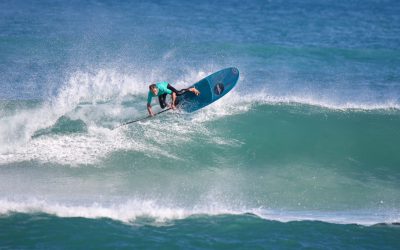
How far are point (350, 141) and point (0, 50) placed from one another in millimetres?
14688

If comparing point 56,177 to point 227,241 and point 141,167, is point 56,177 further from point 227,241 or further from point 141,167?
point 227,241

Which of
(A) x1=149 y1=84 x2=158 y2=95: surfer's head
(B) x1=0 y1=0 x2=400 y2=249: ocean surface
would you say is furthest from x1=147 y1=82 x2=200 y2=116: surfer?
(B) x1=0 y1=0 x2=400 y2=249: ocean surface

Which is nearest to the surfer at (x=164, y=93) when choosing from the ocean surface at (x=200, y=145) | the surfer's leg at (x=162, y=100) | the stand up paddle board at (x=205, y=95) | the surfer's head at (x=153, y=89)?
the surfer's leg at (x=162, y=100)

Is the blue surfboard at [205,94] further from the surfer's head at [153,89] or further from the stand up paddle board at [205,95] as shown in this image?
the surfer's head at [153,89]

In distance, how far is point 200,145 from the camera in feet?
47.4

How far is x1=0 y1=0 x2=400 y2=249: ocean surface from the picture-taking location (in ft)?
36.5

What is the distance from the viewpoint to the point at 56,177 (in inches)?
508

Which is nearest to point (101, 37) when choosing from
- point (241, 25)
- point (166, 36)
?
point (166, 36)

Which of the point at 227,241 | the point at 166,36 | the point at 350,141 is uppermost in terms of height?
the point at 166,36

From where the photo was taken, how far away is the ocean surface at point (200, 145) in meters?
11.1

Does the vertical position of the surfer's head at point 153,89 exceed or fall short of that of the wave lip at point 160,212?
it exceeds it

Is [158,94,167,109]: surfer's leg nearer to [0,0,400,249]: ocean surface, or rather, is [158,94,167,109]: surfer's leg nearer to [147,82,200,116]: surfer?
[147,82,200,116]: surfer

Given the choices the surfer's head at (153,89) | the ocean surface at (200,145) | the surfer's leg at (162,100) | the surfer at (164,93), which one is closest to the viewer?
Answer: the ocean surface at (200,145)

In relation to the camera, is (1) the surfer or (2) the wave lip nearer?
(2) the wave lip
